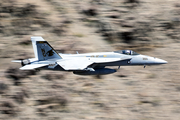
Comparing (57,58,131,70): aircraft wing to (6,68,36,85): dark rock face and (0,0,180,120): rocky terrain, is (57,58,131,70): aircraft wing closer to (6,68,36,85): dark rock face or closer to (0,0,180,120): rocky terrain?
(0,0,180,120): rocky terrain

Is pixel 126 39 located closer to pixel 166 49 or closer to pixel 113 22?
pixel 113 22

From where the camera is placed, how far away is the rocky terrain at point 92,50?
29234 mm

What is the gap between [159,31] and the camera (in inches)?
1340

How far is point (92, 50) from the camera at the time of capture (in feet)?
101

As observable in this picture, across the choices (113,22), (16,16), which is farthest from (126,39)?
(16,16)

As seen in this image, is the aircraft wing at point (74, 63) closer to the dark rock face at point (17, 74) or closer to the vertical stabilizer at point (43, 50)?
the vertical stabilizer at point (43, 50)

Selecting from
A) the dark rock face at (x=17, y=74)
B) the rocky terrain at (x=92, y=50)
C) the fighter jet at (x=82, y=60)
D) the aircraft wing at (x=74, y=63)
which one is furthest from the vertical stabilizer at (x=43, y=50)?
the dark rock face at (x=17, y=74)

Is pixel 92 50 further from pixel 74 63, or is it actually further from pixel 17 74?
pixel 17 74

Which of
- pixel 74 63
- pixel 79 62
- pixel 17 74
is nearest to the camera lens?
pixel 74 63

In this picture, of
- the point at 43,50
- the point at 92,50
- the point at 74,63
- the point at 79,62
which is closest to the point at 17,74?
the point at 43,50

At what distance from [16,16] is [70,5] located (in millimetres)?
7329

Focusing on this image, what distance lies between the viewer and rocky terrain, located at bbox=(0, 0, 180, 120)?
95.9 feet

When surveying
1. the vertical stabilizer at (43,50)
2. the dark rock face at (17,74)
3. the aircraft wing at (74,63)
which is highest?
the vertical stabilizer at (43,50)

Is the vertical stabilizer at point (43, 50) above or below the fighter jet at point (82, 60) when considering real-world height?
above
